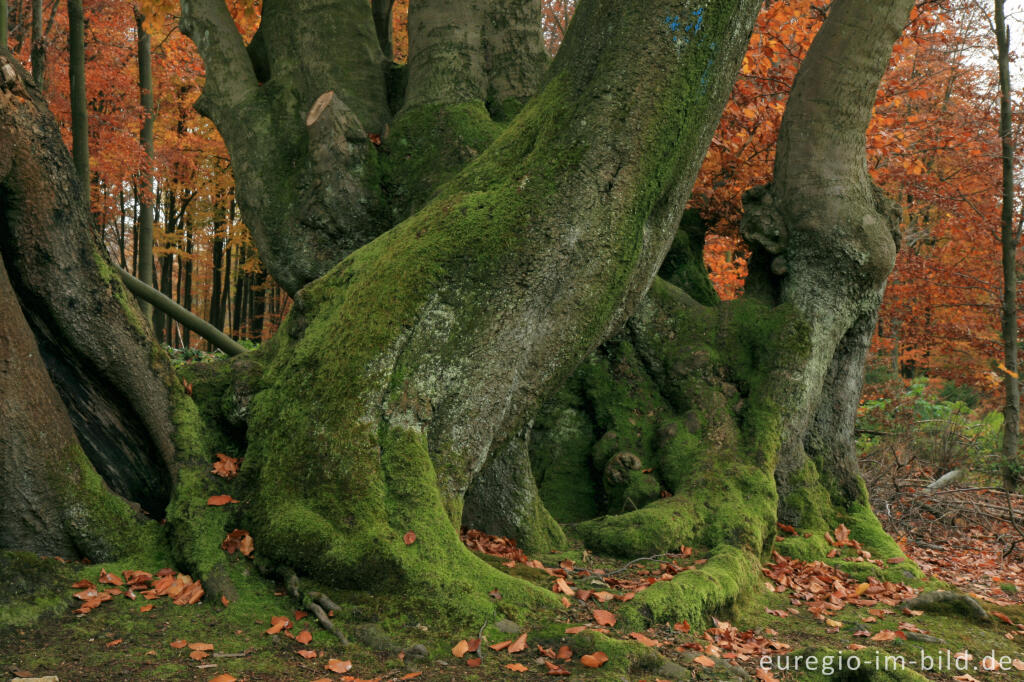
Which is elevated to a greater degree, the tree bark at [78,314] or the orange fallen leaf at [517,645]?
the tree bark at [78,314]

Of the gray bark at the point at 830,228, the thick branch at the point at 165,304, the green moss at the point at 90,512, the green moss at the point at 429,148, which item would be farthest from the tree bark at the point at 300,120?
the gray bark at the point at 830,228

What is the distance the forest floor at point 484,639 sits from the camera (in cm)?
293

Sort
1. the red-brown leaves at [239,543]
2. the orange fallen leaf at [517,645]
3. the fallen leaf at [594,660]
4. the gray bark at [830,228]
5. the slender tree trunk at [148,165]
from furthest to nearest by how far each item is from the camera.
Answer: the slender tree trunk at [148,165]
the gray bark at [830,228]
the red-brown leaves at [239,543]
the orange fallen leaf at [517,645]
the fallen leaf at [594,660]

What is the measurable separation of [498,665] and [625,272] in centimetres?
232

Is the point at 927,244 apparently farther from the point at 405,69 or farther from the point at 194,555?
the point at 194,555

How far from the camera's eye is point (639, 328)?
6688 mm

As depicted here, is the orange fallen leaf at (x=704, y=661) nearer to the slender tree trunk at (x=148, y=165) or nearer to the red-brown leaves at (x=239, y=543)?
the red-brown leaves at (x=239, y=543)

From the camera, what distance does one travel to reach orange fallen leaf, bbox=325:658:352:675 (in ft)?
9.57

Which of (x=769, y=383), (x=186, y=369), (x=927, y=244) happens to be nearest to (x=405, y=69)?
(x=186, y=369)

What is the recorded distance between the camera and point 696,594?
4.04m

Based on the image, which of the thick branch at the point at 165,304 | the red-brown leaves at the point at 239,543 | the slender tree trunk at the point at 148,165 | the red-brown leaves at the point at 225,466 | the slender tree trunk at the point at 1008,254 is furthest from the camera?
the slender tree trunk at the point at 148,165

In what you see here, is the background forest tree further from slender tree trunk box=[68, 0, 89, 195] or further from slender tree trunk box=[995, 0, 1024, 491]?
slender tree trunk box=[995, 0, 1024, 491]

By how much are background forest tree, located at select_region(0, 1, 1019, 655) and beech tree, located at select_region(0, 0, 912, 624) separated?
0.06 feet

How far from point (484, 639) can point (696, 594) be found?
4.56ft
